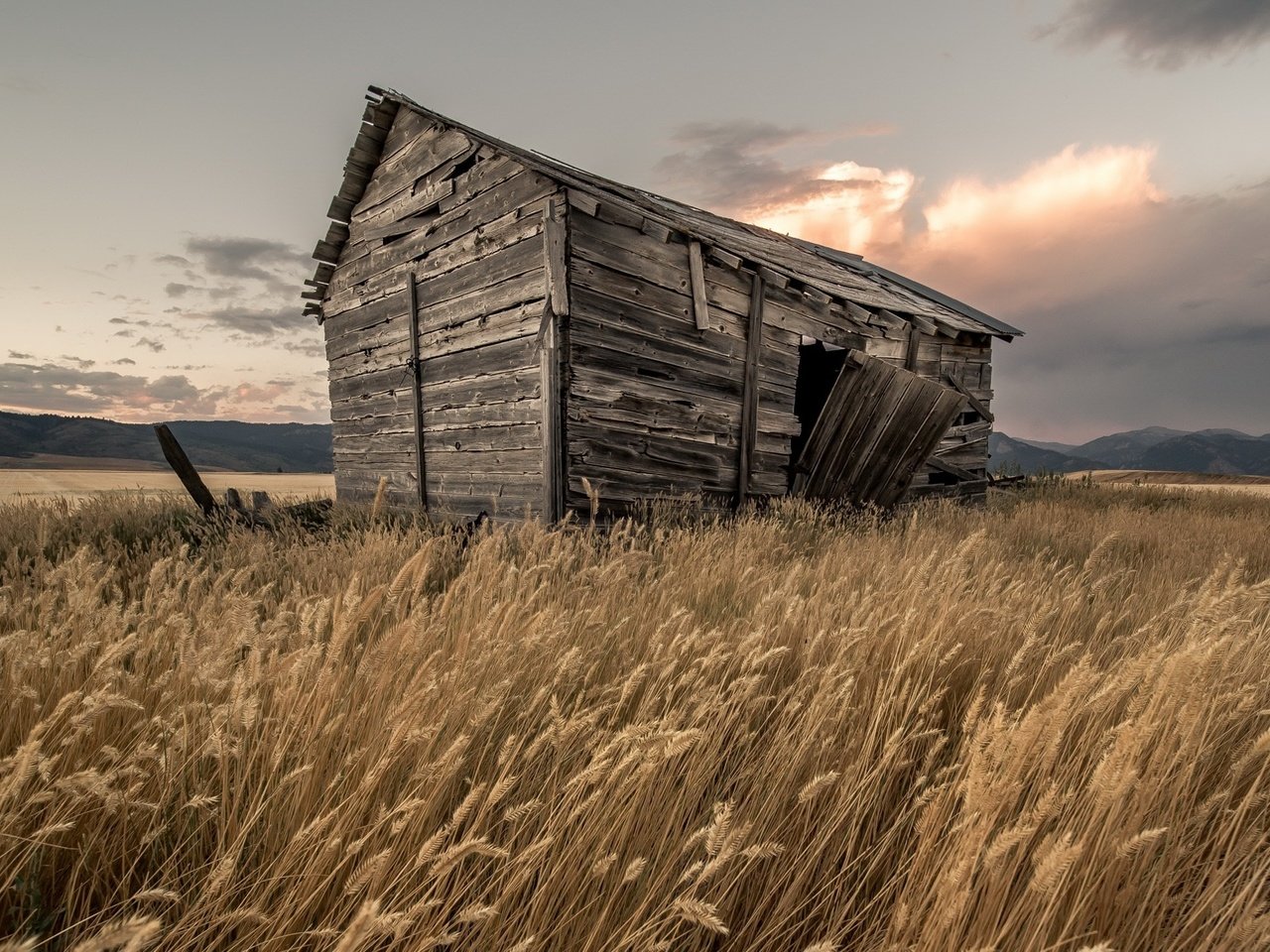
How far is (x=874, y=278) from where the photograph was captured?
14.6m

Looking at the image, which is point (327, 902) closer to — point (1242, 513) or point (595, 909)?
point (595, 909)

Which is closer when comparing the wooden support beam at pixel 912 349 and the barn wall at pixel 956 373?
the barn wall at pixel 956 373

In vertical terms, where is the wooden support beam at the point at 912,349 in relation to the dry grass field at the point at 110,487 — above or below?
above

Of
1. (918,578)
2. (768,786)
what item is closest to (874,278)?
(918,578)

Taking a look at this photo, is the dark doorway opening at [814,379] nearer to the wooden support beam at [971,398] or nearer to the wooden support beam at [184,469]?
the wooden support beam at [971,398]

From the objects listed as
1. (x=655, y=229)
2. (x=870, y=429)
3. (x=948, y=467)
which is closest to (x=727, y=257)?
(x=655, y=229)

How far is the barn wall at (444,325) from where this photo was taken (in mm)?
8125

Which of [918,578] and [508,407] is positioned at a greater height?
[508,407]

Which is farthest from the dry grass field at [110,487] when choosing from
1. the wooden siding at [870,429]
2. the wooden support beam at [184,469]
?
the wooden siding at [870,429]

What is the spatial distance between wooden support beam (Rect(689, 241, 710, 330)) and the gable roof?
0.20m

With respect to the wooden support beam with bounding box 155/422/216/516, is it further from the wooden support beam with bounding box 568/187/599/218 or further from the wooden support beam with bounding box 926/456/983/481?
the wooden support beam with bounding box 926/456/983/481

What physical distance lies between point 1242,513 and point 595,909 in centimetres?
1659

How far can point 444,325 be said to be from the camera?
31.0 ft

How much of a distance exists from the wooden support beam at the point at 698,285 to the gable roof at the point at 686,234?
205 millimetres
